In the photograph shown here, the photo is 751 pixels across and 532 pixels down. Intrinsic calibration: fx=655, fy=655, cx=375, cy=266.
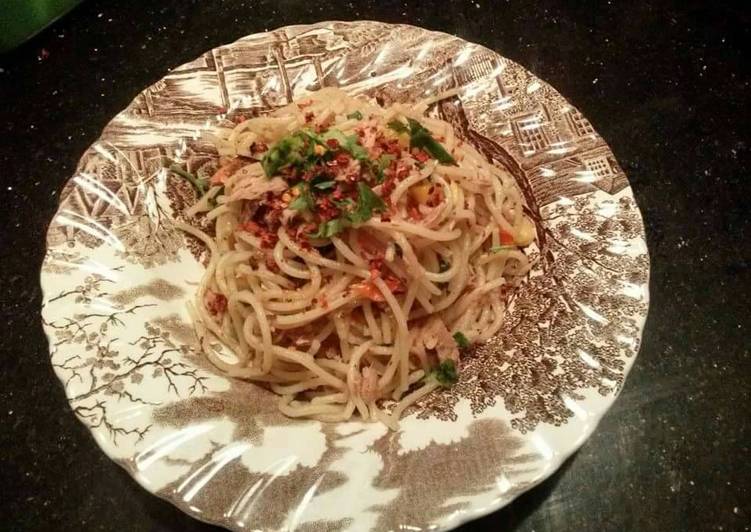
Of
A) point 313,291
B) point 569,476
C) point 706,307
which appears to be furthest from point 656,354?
point 313,291

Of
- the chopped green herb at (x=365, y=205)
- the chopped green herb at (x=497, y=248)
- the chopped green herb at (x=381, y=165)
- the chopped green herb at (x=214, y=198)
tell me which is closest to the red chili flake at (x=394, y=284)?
the chopped green herb at (x=365, y=205)

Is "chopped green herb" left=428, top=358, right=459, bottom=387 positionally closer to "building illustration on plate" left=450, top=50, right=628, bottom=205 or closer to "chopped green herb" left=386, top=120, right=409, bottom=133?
"building illustration on plate" left=450, top=50, right=628, bottom=205

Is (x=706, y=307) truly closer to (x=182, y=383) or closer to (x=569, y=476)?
(x=569, y=476)

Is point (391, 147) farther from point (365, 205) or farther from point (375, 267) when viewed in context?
point (375, 267)

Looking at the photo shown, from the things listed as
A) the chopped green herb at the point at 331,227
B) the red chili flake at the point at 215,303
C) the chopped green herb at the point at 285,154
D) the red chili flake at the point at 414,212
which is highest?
the chopped green herb at the point at 285,154

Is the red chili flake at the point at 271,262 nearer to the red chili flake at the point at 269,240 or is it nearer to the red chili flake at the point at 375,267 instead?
the red chili flake at the point at 269,240

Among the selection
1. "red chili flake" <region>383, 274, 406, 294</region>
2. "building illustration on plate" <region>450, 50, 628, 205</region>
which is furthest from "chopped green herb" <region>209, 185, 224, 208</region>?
"building illustration on plate" <region>450, 50, 628, 205</region>

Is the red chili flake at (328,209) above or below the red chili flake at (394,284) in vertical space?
above

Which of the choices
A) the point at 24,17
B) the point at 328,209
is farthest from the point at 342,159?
the point at 24,17

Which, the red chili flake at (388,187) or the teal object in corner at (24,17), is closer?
the red chili flake at (388,187)
